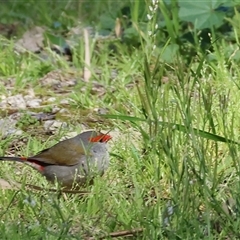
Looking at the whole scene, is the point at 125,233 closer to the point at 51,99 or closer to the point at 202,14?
the point at 51,99

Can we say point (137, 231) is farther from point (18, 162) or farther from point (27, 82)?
point (27, 82)

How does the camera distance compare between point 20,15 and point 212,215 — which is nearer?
point 212,215

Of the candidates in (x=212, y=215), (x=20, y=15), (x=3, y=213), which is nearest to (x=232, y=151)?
(x=212, y=215)

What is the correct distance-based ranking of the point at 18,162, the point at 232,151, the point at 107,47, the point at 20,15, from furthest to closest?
1. the point at 20,15
2. the point at 107,47
3. the point at 18,162
4. the point at 232,151

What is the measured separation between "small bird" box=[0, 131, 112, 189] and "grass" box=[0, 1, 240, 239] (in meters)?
0.08

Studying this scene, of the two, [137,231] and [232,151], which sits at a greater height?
[232,151]

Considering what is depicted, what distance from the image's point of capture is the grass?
319cm

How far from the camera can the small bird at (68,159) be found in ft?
13.8

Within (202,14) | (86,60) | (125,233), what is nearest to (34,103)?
(86,60)

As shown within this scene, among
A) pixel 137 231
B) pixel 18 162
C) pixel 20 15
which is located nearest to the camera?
pixel 137 231

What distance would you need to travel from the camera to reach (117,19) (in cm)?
659

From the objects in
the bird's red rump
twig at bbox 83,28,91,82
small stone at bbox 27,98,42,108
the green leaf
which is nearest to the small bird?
the bird's red rump

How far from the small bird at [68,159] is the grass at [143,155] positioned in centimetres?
8

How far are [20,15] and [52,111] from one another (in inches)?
79.3
